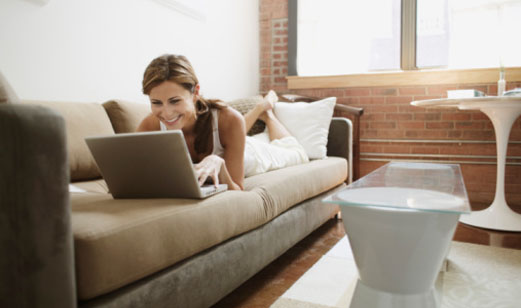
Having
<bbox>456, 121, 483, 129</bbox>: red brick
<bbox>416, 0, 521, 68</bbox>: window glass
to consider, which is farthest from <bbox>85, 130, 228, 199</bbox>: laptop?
<bbox>416, 0, 521, 68</bbox>: window glass

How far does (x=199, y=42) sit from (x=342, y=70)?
1.45 m

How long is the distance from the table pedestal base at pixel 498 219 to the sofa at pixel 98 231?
1447 mm

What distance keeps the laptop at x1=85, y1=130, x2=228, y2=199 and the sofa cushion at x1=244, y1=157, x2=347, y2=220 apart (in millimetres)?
375

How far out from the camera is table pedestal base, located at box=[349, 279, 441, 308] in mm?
882

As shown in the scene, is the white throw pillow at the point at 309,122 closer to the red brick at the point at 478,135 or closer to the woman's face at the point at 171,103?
the red brick at the point at 478,135

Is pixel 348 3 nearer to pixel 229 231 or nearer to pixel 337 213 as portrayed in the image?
pixel 337 213

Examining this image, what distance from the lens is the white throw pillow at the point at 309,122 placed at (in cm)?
266

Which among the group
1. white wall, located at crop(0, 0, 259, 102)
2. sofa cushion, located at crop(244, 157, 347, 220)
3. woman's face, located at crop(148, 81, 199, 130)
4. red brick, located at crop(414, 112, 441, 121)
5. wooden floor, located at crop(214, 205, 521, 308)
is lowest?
wooden floor, located at crop(214, 205, 521, 308)

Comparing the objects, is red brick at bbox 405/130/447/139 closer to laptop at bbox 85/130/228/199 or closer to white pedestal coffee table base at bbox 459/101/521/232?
white pedestal coffee table base at bbox 459/101/521/232

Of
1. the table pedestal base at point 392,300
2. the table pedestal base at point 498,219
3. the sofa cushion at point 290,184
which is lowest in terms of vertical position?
the table pedestal base at point 498,219

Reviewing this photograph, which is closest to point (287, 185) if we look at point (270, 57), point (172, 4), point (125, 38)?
point (125, 38)

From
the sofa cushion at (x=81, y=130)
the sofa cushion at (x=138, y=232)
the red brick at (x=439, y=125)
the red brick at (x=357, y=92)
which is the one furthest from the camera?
the red brick at (x=357, y=92)

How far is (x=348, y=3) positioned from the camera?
11.8 feet

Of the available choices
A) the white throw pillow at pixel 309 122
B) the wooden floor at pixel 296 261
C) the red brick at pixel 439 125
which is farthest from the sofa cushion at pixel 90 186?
the red brick at pixel 439 125
